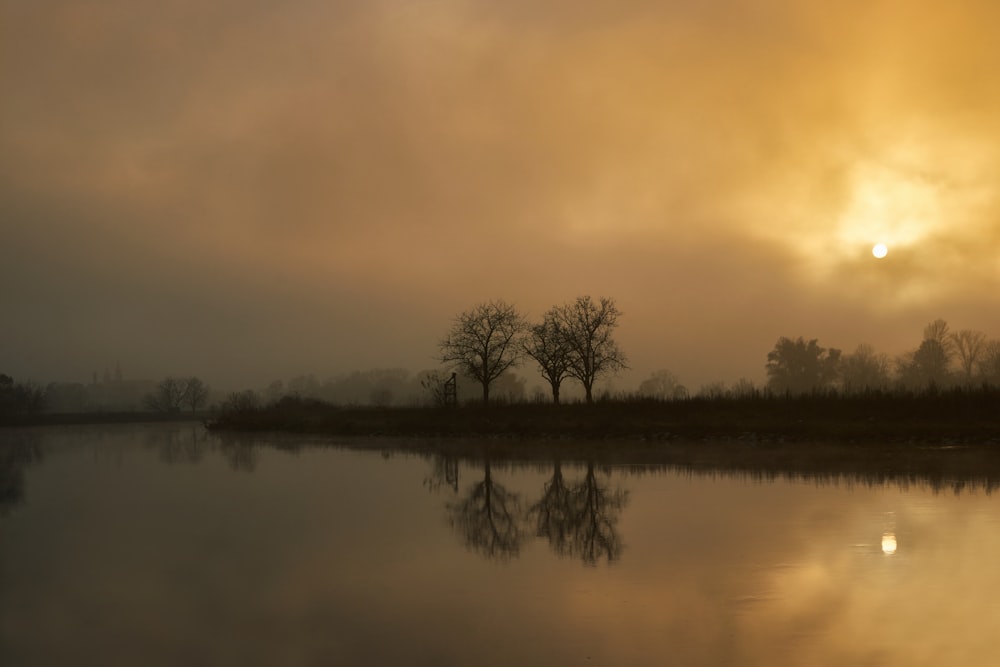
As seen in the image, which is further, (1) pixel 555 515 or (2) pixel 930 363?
(2) pixel 930 363

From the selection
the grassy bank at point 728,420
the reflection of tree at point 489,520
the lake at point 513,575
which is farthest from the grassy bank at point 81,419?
the reflection of tree at point 489,520

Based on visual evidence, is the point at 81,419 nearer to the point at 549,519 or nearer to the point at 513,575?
the point at 549,519

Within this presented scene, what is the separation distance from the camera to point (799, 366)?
111 meters

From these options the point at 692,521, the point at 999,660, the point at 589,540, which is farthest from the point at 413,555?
the point at 999,660

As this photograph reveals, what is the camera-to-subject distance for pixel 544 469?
26.8 metres

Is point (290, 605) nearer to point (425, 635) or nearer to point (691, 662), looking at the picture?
point (425, 635)

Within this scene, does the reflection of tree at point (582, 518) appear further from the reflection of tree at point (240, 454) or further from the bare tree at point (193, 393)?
the bare tree at point (193, 393)

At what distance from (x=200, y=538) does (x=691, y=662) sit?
400 inches

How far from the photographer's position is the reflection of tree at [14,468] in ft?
70.3

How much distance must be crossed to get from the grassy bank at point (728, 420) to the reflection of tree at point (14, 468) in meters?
17.7

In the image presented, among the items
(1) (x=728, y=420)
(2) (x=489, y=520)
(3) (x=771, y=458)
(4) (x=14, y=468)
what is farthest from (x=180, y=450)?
(2) (x=489, y=520)

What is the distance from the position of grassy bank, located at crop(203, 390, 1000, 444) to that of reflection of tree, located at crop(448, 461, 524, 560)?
20514 millimetres

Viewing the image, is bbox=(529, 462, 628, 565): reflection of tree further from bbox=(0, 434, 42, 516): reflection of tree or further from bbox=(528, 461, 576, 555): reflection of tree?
bbox=(0, 434, 42, 516): reflection of tree

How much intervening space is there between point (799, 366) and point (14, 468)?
97882 mm
